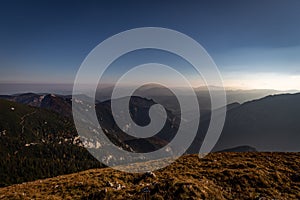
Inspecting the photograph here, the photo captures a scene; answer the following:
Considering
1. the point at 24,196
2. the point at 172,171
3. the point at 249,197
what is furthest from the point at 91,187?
the point at 249,197

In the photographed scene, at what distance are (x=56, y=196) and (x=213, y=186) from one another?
47.9 ft

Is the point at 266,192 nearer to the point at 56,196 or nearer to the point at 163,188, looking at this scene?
the point at 163,188

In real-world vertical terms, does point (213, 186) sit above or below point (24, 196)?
above

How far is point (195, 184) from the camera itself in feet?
67.8

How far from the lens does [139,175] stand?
26875 mm

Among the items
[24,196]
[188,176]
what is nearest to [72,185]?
[24,196]

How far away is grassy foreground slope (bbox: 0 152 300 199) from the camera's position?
20094 mm

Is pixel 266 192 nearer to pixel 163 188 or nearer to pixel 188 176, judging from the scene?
pixel 188 176

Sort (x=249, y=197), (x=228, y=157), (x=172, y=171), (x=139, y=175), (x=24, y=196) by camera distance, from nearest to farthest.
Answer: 1. (x=249, y=197)
2. (x=24, y=196)
3. (x=139, y=175)
4. (x=172, y=171)
5. (x=228, y=157)

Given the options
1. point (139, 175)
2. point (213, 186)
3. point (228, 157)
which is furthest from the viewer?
point (228, 157)

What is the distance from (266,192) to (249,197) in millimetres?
2195

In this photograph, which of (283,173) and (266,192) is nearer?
(266,192)

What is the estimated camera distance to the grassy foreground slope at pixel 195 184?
20094 millimetres

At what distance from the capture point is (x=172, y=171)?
28.6 m
